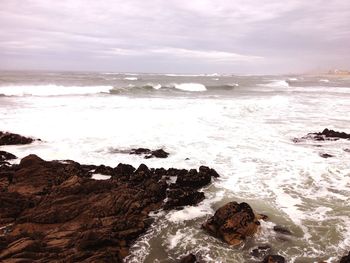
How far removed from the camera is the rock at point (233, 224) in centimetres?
700

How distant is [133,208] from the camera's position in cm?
780

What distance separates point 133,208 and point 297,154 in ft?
25.6

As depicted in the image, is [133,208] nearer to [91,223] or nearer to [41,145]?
[91,223]

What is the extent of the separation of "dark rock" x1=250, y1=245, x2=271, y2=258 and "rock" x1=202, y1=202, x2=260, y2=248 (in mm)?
382

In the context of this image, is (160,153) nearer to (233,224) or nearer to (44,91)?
(233,224)

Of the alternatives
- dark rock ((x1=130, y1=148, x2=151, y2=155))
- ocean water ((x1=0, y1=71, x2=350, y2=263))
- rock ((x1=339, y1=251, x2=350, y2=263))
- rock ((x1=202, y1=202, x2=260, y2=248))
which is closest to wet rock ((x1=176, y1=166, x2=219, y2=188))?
ocean water ((x1=0, y1=71, x2=350, y2=263))

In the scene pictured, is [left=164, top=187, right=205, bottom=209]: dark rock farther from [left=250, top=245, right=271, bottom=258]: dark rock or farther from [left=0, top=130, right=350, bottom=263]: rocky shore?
[left=250, top=245, right=271, bottom=258]: dark rock

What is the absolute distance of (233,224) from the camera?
23.2ft

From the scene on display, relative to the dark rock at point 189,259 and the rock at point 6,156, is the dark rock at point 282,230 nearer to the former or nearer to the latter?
the dark rock at point 189,259

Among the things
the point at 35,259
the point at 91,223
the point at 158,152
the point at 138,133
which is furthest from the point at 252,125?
the point at 35,259

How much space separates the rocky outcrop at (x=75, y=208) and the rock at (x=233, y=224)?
4.93 ft

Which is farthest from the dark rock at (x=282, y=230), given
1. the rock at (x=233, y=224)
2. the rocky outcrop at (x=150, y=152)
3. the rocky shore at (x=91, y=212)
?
the rocky outcrop at (x=150, y=152)

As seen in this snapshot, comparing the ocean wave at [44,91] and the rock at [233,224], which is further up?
the rock at [233,224]

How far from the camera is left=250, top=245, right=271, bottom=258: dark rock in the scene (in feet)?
21.4
